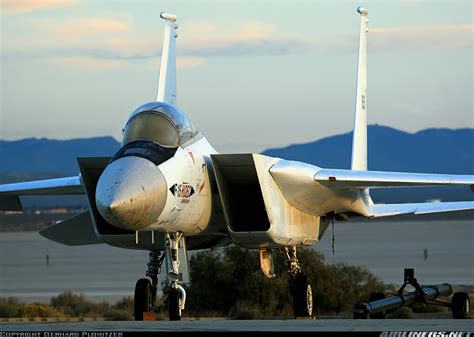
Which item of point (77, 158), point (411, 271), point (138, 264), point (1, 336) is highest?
point (138, 264)

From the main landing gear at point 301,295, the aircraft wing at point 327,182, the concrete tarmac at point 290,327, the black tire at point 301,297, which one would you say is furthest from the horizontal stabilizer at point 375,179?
the concrete tarmac at point 290,327

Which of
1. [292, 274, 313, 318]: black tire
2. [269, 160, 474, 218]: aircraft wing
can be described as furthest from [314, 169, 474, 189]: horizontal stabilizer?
[292, 274, 313, 318]: black tire

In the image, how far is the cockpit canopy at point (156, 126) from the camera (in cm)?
1502

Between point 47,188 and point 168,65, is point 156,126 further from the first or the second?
point 168,65

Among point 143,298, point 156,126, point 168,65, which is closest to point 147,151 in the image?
point 156,126

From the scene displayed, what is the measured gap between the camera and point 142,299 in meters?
16.2

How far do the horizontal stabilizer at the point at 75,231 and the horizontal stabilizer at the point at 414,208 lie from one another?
4.30 m

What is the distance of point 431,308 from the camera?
25828 mm

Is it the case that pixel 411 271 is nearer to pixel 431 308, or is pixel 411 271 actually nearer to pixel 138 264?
pixel 431 308

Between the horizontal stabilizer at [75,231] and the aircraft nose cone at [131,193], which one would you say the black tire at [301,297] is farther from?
the aircraft nose cone at [131,193]

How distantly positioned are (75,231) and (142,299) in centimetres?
336

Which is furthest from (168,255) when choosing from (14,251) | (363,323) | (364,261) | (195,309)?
(14,251)

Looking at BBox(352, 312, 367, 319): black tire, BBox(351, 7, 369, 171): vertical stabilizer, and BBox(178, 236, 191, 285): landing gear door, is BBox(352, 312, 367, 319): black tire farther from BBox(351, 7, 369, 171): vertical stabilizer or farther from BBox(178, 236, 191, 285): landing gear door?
BBox(351, 7, 369, 171): vertical stabilizer

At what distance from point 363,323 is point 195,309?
16948 millimetres
